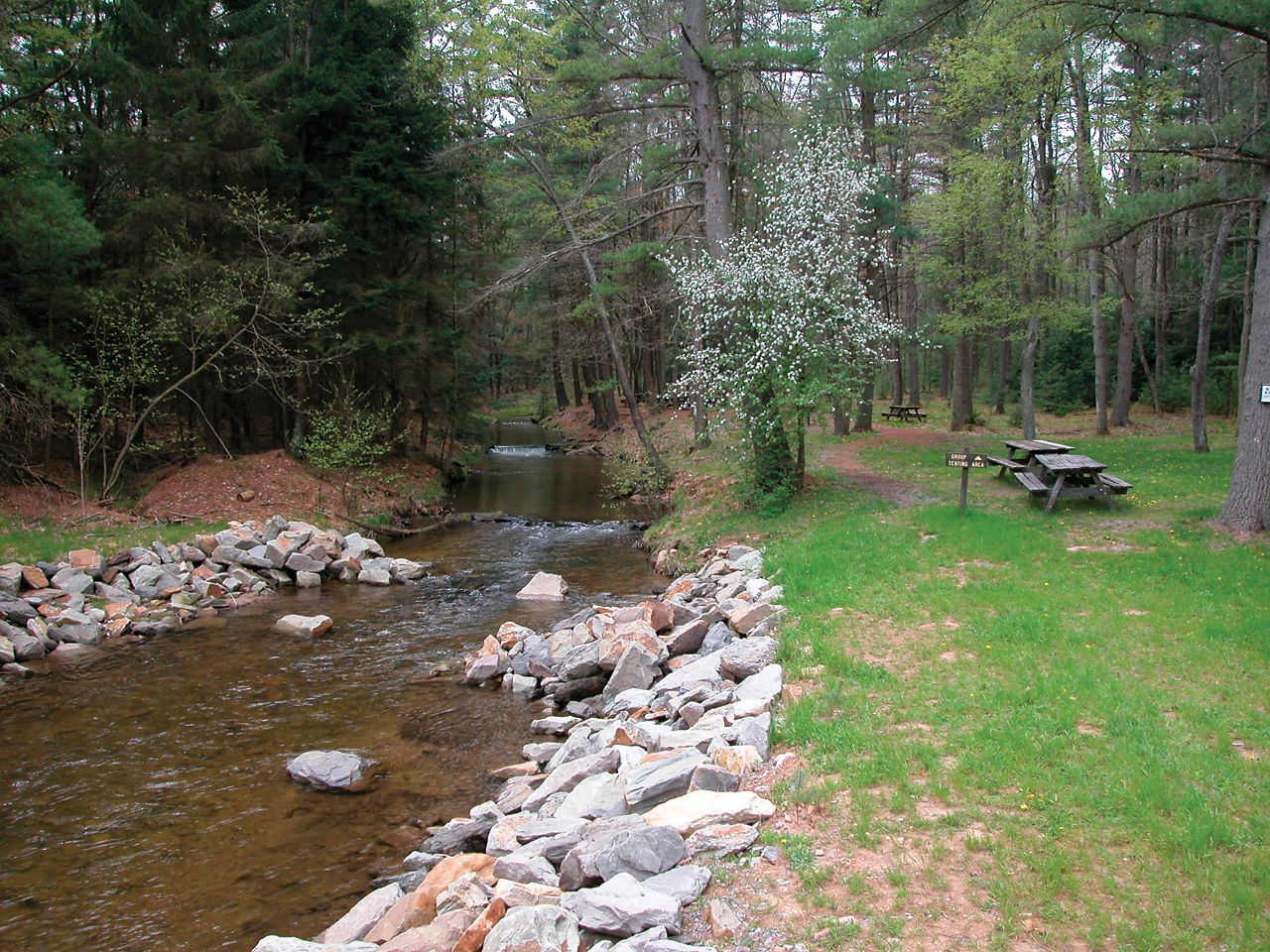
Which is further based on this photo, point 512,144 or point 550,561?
point 512,144

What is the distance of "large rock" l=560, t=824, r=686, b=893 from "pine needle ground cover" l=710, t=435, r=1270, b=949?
0.64 metres

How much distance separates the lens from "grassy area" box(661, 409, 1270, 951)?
11.7 ft

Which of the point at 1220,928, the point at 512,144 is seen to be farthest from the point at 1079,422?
the point at 1220,928

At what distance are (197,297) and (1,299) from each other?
301 cm

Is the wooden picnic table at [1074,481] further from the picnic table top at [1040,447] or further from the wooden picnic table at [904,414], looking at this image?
the wooden picnic table at [904,414]

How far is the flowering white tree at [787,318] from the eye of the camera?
40.2 ft

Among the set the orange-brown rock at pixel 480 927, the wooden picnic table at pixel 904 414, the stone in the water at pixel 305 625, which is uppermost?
the wooden picnic table at pixel 904 414

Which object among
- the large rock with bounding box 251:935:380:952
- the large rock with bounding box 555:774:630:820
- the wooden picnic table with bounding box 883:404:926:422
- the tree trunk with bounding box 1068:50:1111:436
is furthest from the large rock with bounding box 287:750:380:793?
the wooden picnic table with bounding box 883:404:926:422

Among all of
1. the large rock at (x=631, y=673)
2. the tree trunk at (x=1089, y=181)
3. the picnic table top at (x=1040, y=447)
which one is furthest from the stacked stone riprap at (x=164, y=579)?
the tree trunk at (x=1089, y=181)

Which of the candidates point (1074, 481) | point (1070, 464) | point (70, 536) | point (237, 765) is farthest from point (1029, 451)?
point (70, 536)

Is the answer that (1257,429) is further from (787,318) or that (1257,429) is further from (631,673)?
(631,673)

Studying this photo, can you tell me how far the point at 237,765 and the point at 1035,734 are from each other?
634 centimetres

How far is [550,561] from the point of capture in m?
14.0

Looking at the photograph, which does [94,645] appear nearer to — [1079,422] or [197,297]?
[197,297]
